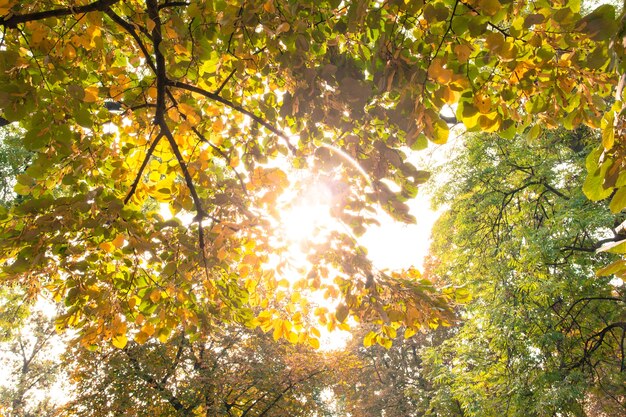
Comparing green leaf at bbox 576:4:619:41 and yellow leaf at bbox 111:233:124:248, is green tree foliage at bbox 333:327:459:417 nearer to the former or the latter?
yellow leaf at bbox 111:233:124:248

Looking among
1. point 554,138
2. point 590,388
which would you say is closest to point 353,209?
point 590,388

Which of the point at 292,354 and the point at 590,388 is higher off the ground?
the point at 292,354

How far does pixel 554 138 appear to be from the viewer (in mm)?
8766

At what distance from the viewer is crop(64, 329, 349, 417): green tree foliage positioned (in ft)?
28.8

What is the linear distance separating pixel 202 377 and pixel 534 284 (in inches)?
303

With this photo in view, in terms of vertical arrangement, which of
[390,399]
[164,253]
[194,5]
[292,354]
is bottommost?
[164,253]

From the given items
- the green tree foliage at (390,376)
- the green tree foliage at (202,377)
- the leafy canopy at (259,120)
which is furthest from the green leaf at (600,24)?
the green tree foliage at (390,376)

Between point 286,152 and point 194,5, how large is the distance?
143 centimetres

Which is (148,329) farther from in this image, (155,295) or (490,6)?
(490,6)

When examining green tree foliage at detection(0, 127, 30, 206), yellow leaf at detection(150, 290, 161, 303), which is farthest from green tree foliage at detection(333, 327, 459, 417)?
yellow leaf at detection(150, 290, 161, 303)

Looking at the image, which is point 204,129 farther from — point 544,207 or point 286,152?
point 544,207

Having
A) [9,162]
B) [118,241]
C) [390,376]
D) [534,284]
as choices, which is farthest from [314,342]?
[390,376]

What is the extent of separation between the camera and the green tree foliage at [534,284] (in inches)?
291

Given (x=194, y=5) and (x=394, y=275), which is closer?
(x=194, y=5)
